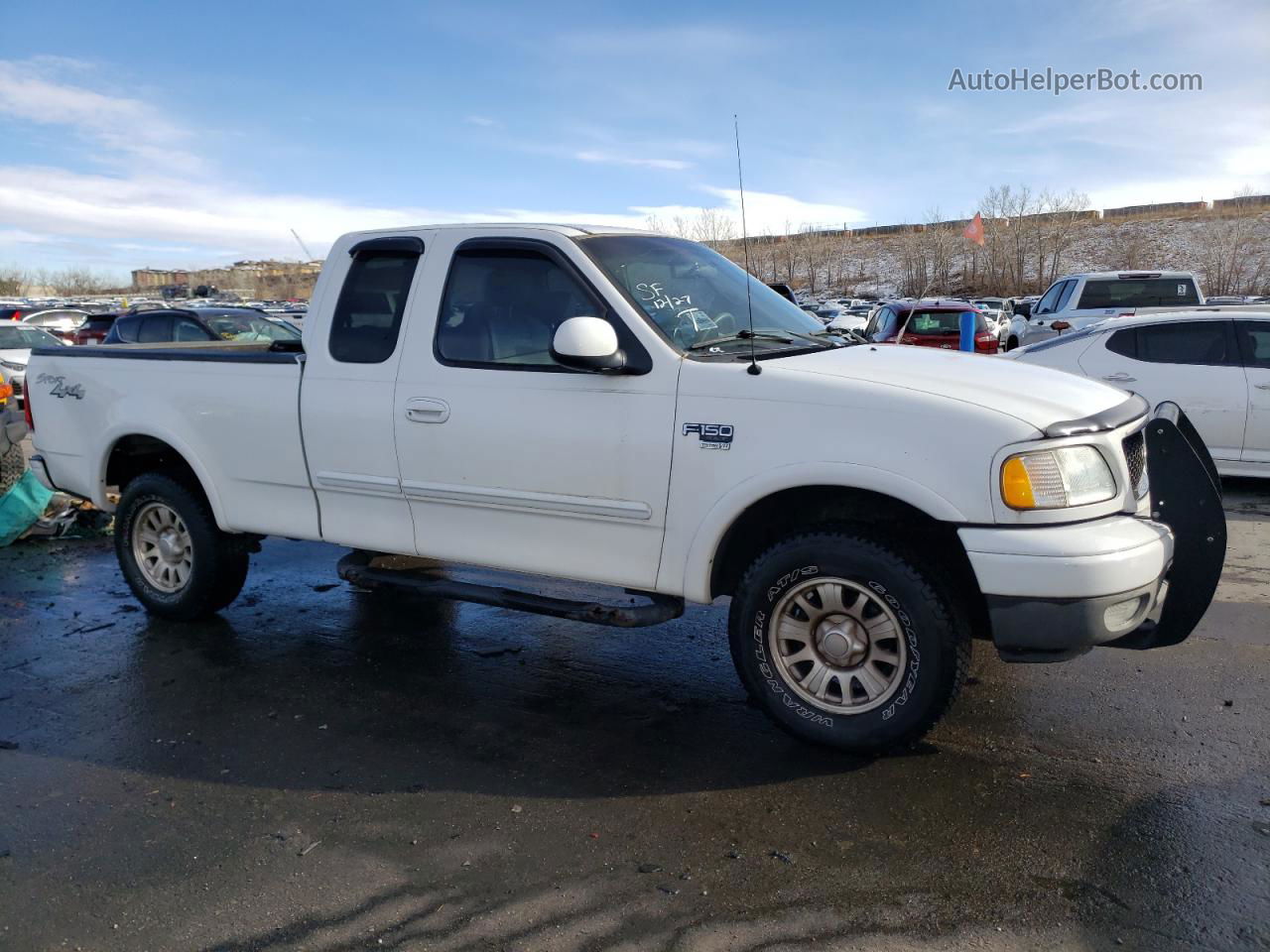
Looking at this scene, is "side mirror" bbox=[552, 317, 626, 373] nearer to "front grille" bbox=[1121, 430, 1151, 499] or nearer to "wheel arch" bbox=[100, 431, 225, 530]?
"front grille" bbox=[1121, 430, 1151, 499]

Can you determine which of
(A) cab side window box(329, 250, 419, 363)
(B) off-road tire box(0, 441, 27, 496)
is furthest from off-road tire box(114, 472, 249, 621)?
(B) off-road tire box(0, 441, 27, 496)

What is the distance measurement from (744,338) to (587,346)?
Answer: 793mm

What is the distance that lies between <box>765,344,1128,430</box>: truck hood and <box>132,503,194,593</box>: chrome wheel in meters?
3.69

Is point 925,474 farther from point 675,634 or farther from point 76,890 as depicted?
→ point 76,890

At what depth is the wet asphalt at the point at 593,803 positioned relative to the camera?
2863 millimetres

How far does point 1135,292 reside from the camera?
14.7m

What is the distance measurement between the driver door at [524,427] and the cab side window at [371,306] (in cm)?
17

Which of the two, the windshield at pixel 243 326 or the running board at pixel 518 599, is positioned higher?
the windshield at pixel 243 326

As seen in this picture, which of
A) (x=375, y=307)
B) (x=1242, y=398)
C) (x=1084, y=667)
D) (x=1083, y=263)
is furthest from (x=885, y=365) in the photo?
(x=1083, y=263)

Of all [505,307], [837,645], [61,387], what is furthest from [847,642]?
[61,387]

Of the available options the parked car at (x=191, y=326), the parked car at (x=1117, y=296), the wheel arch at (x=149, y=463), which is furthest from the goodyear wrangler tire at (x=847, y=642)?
the parked car at (x=191, y=326)

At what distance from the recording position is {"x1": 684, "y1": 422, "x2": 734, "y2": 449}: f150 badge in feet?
12.4

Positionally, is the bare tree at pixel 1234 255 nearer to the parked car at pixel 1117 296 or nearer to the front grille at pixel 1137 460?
the parked car at pixel 1117 296

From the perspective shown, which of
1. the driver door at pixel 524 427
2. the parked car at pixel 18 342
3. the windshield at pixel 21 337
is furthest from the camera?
the windshield at pixel 21 337
